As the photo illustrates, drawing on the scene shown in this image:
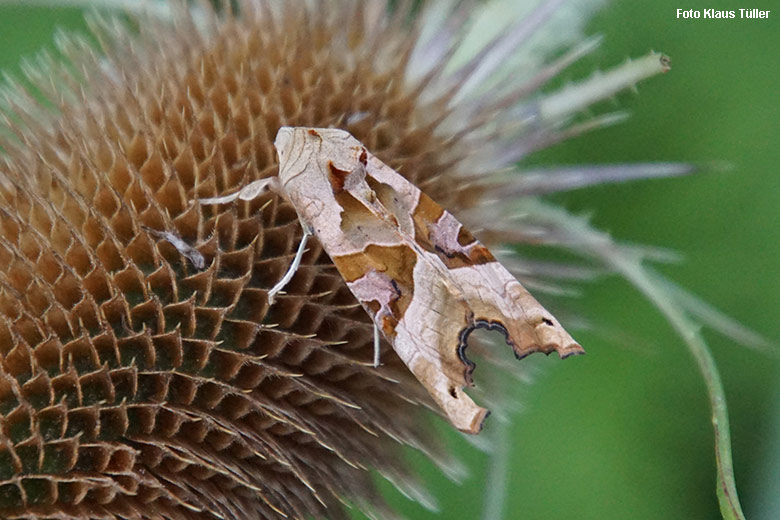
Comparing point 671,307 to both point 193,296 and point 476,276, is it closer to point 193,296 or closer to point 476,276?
point 476,276

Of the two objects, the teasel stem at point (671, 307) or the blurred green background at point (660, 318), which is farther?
the blurred green background at point (660, 318)

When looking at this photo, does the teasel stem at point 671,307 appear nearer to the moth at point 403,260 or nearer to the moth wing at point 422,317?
the moth at point 403,260

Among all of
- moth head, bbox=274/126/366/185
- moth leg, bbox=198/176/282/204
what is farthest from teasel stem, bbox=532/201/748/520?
moth leg, bbox=198/176/282/204

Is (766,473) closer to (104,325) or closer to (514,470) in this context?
(514,470)

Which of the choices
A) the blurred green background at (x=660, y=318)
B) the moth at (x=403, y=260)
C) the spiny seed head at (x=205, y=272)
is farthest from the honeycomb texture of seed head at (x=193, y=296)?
the blurred green background at (x=660, y=318)

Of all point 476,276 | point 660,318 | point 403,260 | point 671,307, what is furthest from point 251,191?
point 660,318

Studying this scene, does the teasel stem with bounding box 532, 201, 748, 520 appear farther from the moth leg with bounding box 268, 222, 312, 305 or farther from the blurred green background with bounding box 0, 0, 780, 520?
the moth leg with bounding box 268, 222, 312, 305
